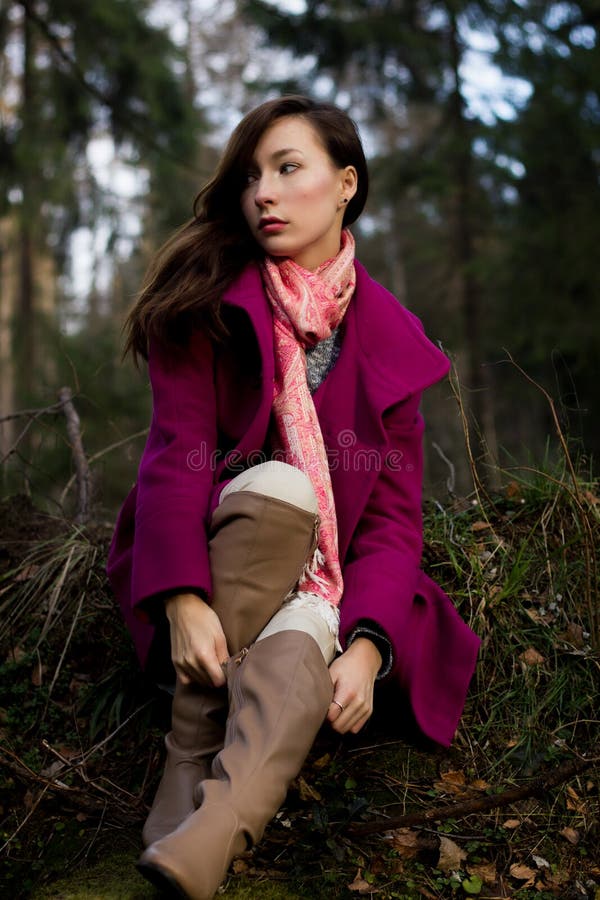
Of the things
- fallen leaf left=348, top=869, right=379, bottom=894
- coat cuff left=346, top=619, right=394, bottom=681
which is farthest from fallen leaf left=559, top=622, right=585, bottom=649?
fallen leaf left=348, top=869, right=379, bottom=894

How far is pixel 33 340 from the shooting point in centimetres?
873

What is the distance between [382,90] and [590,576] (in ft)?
25.7

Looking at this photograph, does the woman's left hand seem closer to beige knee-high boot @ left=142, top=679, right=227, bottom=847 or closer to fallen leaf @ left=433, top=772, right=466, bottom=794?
beige knee-high boot @ left=142, top=679, right=227, bottom=847

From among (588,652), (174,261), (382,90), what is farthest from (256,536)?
(382,90)

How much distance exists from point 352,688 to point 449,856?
0.46 m

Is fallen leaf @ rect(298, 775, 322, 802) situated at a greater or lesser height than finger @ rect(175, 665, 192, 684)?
lesser

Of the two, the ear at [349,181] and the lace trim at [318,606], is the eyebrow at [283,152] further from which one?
the lace trim at [318,606]

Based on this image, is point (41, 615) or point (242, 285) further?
point (41, 615)

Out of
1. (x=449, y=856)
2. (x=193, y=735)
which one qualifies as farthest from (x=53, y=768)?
(x=449, y=856)

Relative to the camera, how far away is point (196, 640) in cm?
179

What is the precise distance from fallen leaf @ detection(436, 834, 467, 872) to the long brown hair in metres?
1.38

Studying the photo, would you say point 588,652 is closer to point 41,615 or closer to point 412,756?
point 412,756

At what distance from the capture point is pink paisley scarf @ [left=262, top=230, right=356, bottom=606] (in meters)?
2.07

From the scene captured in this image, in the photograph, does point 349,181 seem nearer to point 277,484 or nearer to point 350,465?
point 350,465
